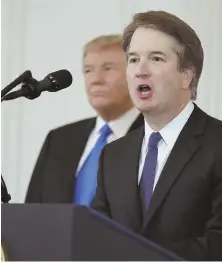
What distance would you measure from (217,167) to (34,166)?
2.74 ft

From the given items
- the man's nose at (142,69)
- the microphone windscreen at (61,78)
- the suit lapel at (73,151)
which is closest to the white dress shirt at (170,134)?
the man's nose at (142,69)

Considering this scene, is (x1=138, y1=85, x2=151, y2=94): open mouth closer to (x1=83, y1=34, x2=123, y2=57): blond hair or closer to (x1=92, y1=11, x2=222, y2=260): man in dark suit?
(x1=92, y1=11, x2=222, y2=260): man in dark suit

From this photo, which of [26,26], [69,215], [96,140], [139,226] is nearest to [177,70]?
[139,226]

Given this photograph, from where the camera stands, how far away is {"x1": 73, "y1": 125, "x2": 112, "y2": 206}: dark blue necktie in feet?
5.83

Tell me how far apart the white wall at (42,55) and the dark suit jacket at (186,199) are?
2.01 ft

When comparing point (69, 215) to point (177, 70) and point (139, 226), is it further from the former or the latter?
point (177, 70)

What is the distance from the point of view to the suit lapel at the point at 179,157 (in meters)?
1.33

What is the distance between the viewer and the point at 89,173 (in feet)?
5.91

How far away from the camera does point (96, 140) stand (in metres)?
1.83

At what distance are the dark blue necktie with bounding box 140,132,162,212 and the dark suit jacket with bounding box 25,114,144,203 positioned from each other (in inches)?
13.3

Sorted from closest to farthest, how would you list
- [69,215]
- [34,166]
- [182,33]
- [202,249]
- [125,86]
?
[69,215] < [202,249] < [182,33] < [125,86] < [34,166]

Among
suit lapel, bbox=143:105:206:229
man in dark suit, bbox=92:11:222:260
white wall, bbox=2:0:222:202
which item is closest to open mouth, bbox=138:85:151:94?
man in dark suit, bbox=92:11:222:260

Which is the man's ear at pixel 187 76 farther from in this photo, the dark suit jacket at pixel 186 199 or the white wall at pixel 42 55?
the white wall at pixel 42 55

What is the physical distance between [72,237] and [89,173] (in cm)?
101
